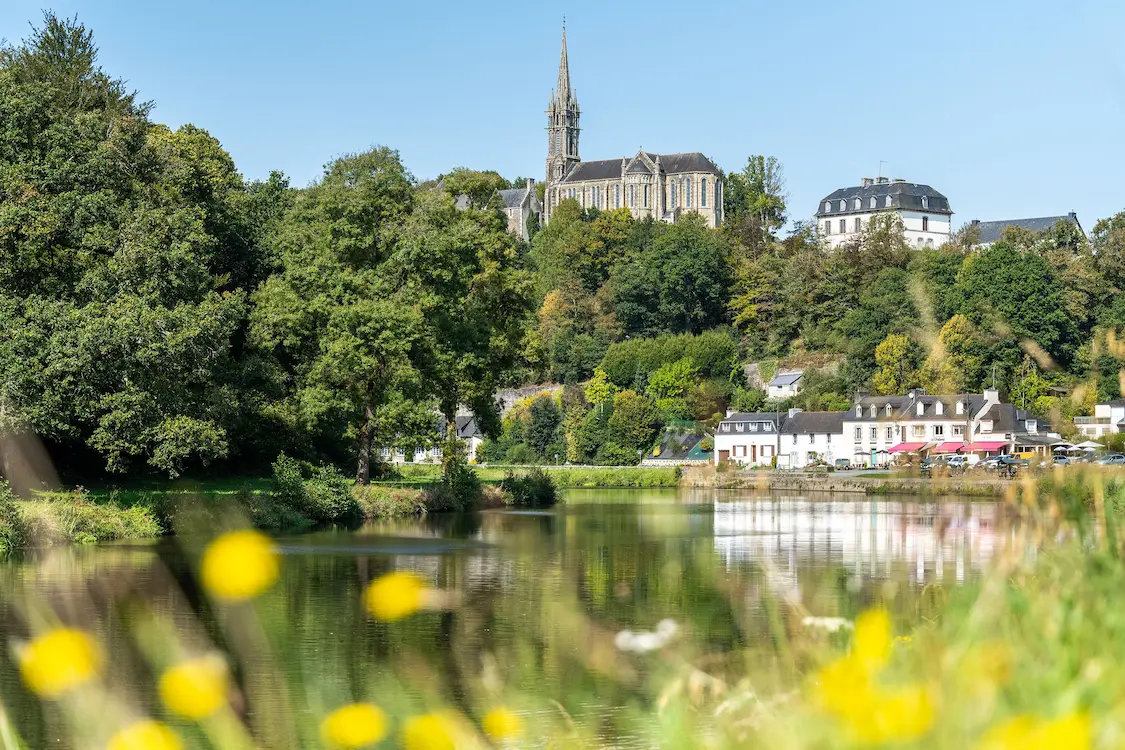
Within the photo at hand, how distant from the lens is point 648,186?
16075cm

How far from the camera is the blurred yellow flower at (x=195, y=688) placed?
12.4 feet

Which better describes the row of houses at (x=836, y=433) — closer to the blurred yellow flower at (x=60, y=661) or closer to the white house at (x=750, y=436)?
the white house at (x=750, y=436)

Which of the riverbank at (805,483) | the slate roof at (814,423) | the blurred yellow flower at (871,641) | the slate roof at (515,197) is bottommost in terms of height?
the riverbank at (805,483)

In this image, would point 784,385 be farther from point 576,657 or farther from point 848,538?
point 576,657

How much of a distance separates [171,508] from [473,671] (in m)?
20.4

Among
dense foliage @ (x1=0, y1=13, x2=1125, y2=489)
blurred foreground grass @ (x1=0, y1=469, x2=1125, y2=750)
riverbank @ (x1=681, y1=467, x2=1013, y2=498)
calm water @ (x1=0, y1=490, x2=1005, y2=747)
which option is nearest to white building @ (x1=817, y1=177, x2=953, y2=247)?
dense foliage @ (x1=0, y1=13, x2=1125, y2=489)

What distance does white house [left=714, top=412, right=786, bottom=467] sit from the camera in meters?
90.9

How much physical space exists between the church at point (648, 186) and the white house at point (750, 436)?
62836 mm

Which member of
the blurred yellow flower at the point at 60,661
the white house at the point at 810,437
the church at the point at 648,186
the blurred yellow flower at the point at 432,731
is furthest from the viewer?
the church at the point at 648,186

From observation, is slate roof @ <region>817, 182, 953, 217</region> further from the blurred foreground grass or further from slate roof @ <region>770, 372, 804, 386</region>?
the blurred foreground grass

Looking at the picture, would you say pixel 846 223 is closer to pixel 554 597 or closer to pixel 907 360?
pixel 907 360

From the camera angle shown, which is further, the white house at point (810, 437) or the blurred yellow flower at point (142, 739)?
the white house at point (810, 437)

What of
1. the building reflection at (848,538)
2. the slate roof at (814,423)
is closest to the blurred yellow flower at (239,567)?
the building reflection at (848,538)

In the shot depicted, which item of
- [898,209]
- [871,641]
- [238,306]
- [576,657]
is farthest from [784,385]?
[871,641]
